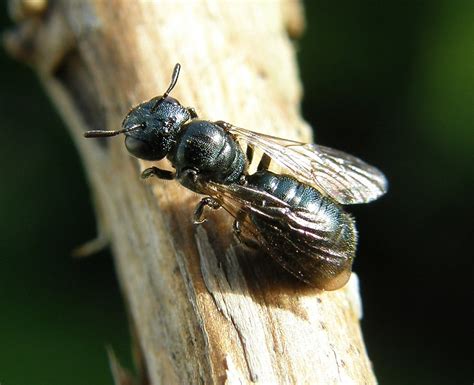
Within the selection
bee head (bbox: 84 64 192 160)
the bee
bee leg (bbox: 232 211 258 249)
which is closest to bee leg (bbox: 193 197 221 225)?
the bee

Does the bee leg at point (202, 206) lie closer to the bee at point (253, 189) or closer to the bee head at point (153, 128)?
the bee at point (253, 189)

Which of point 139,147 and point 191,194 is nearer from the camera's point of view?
point 139,147

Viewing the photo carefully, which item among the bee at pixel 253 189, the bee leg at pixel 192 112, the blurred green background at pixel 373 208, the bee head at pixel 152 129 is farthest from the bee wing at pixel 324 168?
the blurred green background at pixel 373 208

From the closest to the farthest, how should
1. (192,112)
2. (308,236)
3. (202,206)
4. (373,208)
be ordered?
(308,236)
(202,206)
(192,112)
(373,208)

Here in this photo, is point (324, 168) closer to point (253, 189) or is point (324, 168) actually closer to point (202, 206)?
point (253, 189)

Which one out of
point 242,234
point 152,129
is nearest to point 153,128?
point 152,129

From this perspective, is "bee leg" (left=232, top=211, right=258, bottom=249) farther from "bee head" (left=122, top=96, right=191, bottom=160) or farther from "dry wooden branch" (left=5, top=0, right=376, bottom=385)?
"bee head" (left=122, top=96, right=191, bottom=160)

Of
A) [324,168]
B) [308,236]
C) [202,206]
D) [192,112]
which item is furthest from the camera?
[324,168]

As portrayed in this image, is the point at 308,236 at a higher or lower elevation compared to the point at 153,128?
lower
